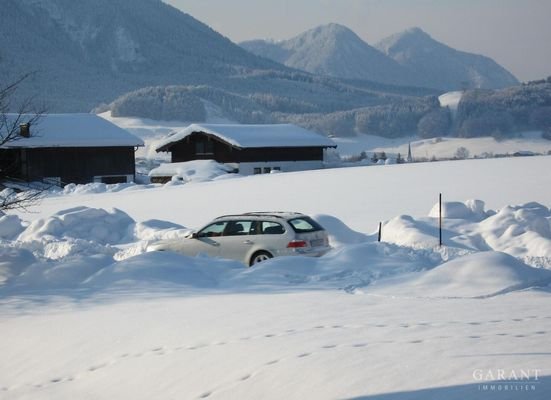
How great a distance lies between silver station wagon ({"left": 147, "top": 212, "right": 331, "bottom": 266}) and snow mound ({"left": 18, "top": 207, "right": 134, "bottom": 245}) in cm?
912

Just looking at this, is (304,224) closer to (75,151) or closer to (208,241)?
(208,241)

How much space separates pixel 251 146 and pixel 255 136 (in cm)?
249

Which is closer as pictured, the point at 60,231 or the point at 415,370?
the point at 415,370

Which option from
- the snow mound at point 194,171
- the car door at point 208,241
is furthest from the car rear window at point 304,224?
the snow mound at point 194,171

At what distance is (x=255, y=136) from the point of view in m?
67.5

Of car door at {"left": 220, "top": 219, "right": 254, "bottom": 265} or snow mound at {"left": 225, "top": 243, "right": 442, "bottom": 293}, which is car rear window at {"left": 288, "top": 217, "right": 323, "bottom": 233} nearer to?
car door at {"left": 220, "top": 219, "right": 254, "bottom": 265}

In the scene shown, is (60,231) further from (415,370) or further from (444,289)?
(415,370)

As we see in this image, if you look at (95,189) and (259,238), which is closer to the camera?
(259,238)

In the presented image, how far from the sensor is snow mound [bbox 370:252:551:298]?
1190 cm

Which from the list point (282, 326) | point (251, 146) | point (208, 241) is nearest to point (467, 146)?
point (251, 146)

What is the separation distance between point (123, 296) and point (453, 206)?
1581 centimetres

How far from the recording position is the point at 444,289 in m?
12.1

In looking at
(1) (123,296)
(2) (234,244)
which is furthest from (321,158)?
(1) (123,296)

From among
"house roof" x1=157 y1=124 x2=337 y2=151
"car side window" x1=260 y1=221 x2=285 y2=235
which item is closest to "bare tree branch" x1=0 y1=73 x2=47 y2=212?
"car side window" x1=260 y1=221 x2=285 y2=235
